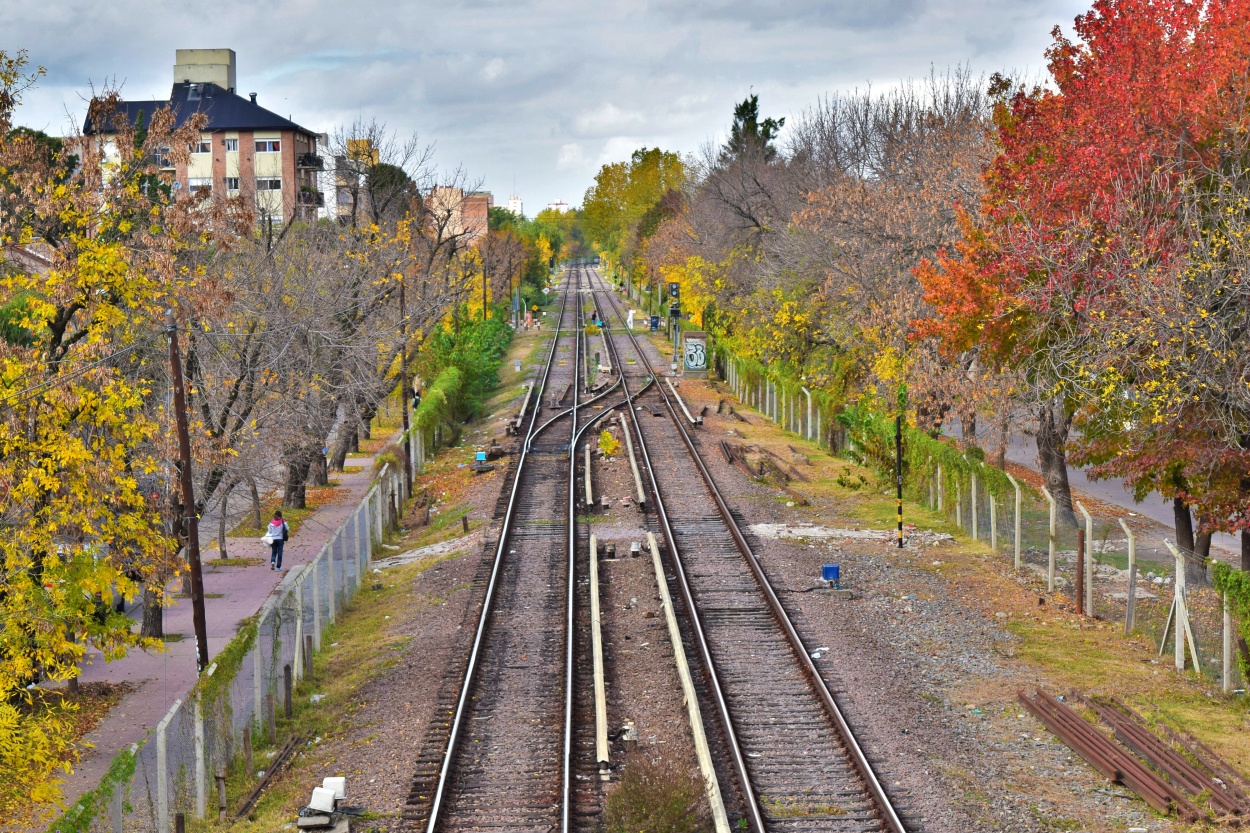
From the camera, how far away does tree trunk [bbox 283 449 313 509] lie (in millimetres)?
34094

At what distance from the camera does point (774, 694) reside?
17.4 meters

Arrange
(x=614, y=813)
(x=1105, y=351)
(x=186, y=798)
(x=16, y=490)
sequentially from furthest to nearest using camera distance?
1. (x=1105, y=351)
2. (x=16, y=490)
3. (x=186, y=798)
4. (x=614, y=813)

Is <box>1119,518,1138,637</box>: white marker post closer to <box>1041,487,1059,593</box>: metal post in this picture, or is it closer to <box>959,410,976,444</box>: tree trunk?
<box>1041,487,1059,593</box>: metal post

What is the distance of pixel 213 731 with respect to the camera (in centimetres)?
1519

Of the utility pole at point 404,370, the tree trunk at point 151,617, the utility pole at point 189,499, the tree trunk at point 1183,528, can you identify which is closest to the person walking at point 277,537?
the tree trunk at point 151,617

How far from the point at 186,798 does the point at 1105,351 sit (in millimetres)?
14493

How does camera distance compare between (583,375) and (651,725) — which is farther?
(583,375)

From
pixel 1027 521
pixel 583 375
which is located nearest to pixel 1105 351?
pixel 1027 521

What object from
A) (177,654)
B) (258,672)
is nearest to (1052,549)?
(258,672)

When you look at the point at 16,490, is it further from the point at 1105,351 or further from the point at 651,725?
the point at 1105,351

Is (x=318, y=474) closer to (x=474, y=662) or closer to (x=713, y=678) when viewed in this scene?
(x=474, y=662)

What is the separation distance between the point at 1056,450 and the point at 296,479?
20514 millimetres

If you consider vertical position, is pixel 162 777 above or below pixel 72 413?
below

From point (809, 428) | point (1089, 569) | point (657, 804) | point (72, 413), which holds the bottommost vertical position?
point (657, 804)
